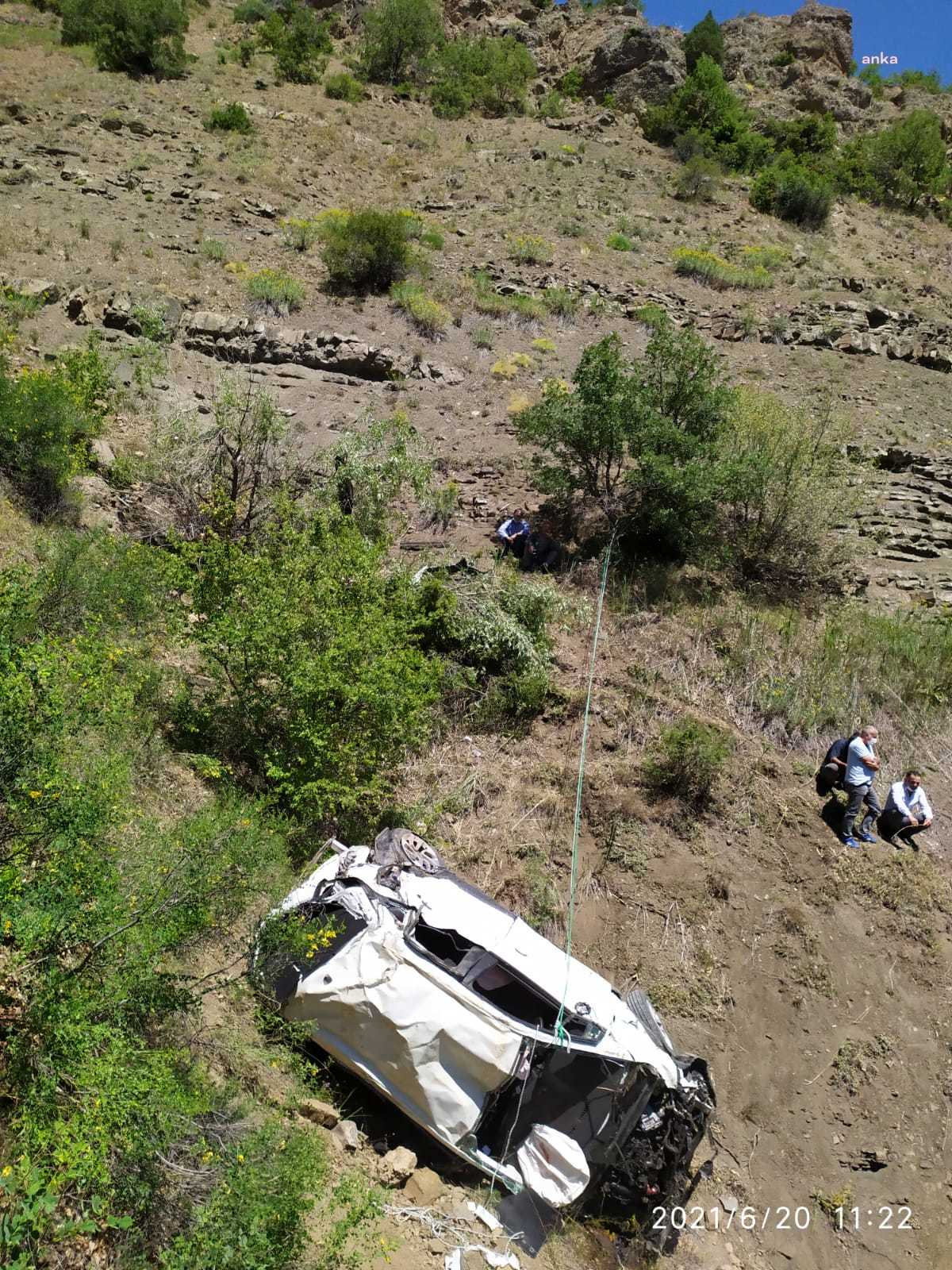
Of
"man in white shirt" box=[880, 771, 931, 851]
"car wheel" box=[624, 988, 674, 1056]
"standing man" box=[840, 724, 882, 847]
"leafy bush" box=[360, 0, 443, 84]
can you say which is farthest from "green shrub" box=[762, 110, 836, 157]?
"car wheel" box=[624, 988, 674, 1056]

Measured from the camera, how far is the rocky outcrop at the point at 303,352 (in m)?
14.6

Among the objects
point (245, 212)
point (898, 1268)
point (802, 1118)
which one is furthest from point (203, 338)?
point (898, 1268)

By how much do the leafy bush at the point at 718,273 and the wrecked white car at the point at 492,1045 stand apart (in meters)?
21.4

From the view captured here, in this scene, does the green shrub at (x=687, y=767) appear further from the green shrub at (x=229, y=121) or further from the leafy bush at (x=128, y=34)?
the leafy bush at (x=128, y=34)

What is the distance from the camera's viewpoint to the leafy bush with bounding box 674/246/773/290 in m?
21.8

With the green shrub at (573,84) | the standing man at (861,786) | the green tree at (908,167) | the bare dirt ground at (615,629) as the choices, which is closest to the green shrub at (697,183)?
the bare dirt ground at (615,629)

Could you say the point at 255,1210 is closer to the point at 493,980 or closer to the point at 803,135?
the point at 493,980

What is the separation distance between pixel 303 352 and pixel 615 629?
8.81 m

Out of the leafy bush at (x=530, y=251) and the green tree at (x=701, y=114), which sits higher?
the green tree at (x=701, y=114)

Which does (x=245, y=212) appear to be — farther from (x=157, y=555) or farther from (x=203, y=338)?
(x=157, y=555)

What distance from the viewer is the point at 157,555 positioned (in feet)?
27.2

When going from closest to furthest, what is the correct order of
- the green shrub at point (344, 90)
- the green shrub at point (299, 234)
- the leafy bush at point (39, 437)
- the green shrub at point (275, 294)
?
the leafy bush at point (39, 437)
the green shrub at point (275, 294)
the green shrub at point (299, 234)
the green shrub at point (344, 90)

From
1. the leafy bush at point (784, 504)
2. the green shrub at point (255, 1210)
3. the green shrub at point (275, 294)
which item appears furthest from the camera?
the green shrub at point (275, 294)

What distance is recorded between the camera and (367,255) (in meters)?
17.6
